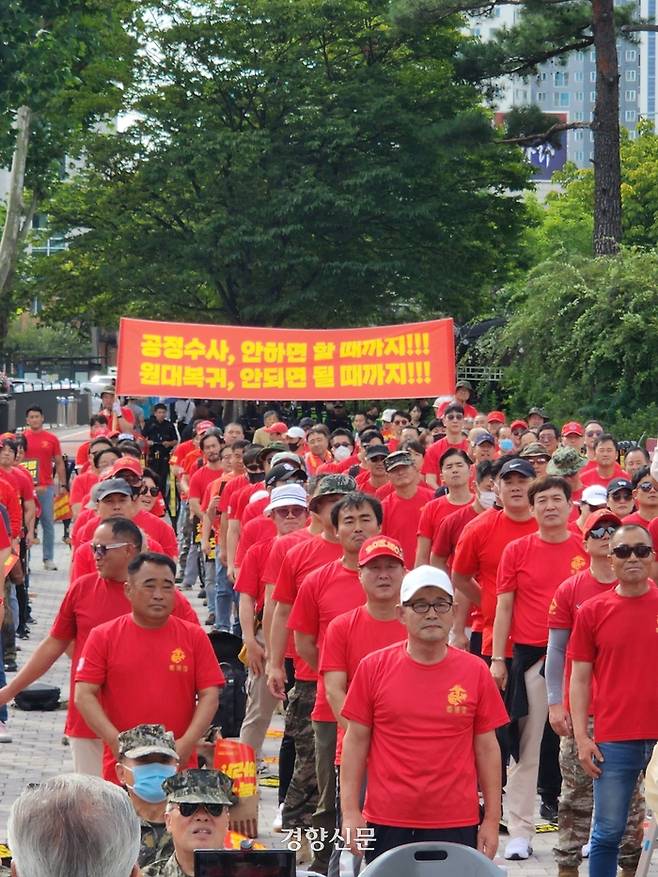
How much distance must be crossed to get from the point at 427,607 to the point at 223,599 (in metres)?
9.12

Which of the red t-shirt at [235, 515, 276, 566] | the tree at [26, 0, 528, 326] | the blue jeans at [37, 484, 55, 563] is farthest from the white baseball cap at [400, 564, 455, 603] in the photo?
the tree at [26, 0, 528, 326]

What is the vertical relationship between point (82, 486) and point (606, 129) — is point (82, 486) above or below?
below

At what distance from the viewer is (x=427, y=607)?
255 inches

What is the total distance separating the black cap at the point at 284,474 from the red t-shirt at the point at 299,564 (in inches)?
91.1

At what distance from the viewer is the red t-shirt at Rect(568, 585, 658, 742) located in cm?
757

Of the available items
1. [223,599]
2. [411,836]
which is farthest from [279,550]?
[223,599]

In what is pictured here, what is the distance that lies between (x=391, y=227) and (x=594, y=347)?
48.5 ft

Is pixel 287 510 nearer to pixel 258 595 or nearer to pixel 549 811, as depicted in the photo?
pixel 258 595

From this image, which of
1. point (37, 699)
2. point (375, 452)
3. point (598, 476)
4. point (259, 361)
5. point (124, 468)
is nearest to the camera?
point (124, 468)

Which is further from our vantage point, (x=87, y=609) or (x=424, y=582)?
(x=87, y=609)

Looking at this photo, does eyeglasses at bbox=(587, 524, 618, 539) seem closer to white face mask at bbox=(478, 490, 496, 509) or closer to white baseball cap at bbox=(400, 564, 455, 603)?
white baseball cap at bbox=(400, 564, 455, 603)

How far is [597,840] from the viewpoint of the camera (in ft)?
24.8

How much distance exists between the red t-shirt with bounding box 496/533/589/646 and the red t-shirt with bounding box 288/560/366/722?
123 cm

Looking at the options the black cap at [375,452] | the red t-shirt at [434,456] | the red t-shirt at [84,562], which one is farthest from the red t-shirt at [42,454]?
the red t-shirt at [84,562]
